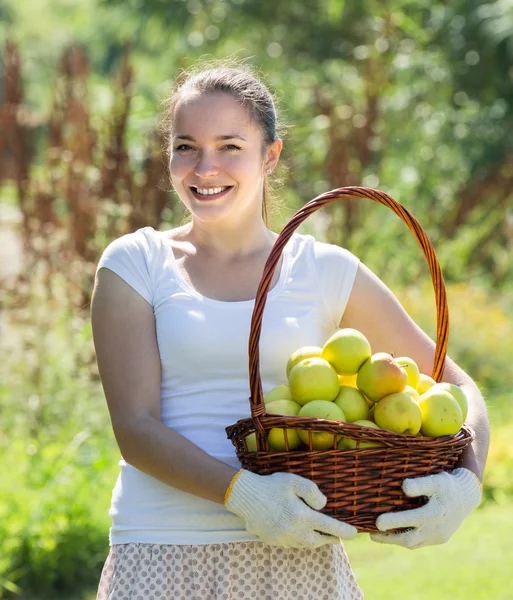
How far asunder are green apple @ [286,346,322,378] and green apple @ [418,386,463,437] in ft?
0.73

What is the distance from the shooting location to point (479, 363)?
7.54 metres

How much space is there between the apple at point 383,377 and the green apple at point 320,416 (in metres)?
0.08

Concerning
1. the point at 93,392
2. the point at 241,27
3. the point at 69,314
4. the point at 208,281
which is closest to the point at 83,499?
the point at 93,392

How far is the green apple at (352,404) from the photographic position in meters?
1.88

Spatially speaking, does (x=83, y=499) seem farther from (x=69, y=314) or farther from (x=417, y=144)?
(x=417, y=144)

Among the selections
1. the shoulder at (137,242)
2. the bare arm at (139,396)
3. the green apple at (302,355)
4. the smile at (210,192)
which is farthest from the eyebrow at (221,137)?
the green apple at (302,355)

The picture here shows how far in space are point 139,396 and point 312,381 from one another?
0.35 metres

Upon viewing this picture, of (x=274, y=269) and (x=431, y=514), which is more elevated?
(x=274, y=269)

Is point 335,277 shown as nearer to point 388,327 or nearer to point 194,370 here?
point 388,327

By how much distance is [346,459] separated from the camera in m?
1.76

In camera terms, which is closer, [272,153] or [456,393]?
[456,393]

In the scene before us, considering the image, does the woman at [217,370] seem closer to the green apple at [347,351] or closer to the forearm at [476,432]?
the forearm at [476,432]

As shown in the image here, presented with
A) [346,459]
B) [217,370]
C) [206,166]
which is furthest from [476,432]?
[206,166]

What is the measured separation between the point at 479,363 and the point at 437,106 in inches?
143
